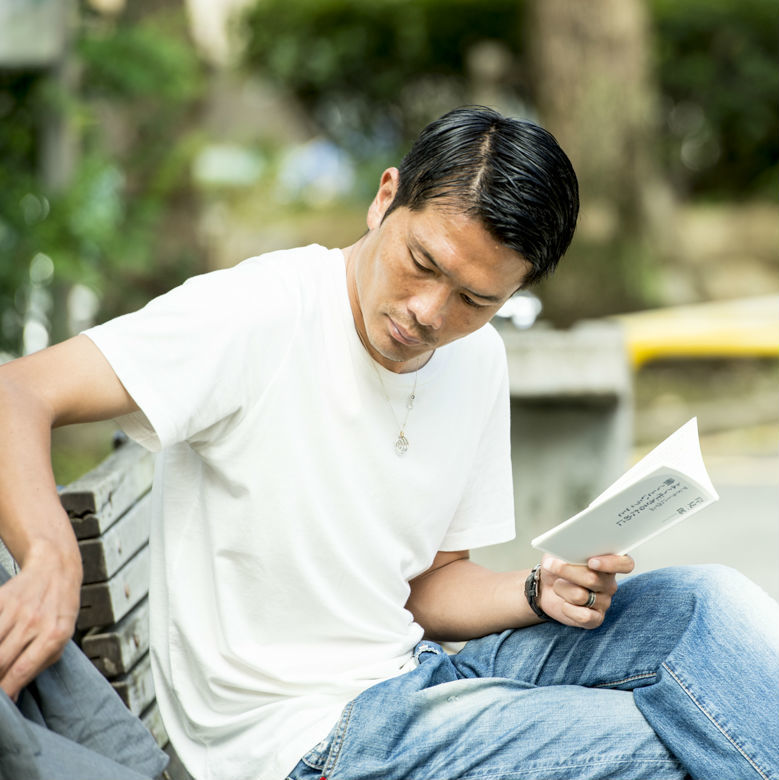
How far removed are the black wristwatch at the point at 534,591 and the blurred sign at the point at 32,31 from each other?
4749mm

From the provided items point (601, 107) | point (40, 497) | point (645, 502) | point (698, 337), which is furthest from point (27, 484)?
point (601, 107)

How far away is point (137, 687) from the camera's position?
2.27 metres

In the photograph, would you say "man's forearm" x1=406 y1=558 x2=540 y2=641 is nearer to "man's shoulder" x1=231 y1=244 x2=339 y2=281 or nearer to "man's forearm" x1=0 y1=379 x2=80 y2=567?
"man's shoulder" x1=231 y1=244 x2=339 y2=281

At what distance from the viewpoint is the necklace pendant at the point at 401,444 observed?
2.04 m

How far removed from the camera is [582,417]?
423cm

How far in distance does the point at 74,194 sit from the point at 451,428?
442 cm

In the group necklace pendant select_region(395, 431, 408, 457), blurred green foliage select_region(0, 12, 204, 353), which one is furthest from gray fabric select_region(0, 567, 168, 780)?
blurred green foliage select_region(0, 12, 204, 353)

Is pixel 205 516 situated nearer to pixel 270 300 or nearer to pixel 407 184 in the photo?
pixel 270 300

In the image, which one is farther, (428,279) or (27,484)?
(428,279)

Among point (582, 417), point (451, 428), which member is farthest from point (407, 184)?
point (582, 417)

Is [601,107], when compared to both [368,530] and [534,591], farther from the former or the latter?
[368,530]

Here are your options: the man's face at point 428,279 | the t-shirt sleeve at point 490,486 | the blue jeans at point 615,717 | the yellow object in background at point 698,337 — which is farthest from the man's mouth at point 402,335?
the yellow object in background at point 698,337

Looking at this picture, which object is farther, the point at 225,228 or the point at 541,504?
the point at 225,228

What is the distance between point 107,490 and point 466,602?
72 cm
